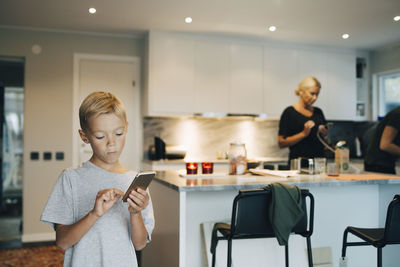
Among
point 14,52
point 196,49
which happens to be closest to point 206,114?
point 196,49

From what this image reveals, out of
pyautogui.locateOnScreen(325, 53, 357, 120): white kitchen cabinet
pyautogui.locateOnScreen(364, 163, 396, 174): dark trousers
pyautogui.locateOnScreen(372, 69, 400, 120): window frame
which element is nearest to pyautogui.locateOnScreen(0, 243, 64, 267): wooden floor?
pyautogui.locateOnScreen(364, 163, 396, 174): dark trousers

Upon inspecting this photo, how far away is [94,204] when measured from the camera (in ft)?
3.76

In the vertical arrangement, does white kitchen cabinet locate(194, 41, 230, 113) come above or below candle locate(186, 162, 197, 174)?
above

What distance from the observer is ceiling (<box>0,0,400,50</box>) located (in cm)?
352

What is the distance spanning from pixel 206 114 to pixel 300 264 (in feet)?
8.20

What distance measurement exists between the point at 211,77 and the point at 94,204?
3615 millimetres

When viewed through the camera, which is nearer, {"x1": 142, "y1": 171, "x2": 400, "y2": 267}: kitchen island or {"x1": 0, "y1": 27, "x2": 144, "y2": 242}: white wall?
{"x1": 142, "y1": 171, "x2": 400, "y2": 267}: kitchen island

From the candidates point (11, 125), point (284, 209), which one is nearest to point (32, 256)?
point (11, 125)

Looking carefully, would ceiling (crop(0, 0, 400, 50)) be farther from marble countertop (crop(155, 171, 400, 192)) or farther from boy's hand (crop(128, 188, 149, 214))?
boy's hand (crop(128, 188, 149, 214))

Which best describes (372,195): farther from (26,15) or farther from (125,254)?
(26,15)

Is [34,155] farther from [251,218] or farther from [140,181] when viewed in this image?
[140,181]

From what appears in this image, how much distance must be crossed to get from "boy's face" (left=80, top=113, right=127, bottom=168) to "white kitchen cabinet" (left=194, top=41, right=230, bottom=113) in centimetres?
337

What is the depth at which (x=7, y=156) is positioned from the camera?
4594 millimetres

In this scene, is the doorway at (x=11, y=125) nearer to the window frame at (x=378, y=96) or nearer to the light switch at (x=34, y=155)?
the light switch at (x=34, y=155)
